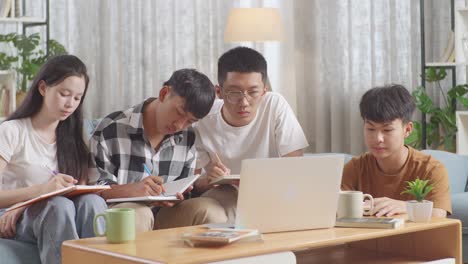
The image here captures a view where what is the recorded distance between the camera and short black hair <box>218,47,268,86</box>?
122 inches

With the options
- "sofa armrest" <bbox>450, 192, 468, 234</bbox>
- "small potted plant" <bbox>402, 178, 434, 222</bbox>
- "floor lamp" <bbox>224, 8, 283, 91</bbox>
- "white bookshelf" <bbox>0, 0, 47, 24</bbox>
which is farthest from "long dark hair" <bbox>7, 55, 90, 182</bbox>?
"floor lamp" <bbox>224, 8, 283, 91</bbox>

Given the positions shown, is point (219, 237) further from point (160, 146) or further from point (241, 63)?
point (241, 63)

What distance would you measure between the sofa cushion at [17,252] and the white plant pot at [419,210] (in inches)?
47.0

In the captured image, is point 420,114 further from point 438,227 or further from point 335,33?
point 438,227

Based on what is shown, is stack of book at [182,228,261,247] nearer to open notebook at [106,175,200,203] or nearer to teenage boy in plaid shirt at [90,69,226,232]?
open notebook at [106,175,200,203]

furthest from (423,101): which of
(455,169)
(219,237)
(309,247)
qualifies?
(219,237)

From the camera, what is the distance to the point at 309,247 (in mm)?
2225

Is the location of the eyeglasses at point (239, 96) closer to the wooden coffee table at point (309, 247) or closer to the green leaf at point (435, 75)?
the wooden coffee table at point (309, 247)

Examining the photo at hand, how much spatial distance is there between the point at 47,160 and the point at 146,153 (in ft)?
1.14

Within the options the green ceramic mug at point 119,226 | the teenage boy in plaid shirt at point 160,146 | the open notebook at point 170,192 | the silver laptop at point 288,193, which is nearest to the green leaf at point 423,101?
the teenage boy in plaid shirt at point 160,146

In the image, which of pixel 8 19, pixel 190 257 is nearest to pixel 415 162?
pixel 190 257

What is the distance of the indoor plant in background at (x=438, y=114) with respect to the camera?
15.9 feet

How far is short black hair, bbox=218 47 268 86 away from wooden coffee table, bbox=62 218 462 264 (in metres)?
0.72

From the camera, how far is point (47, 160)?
115 inches
